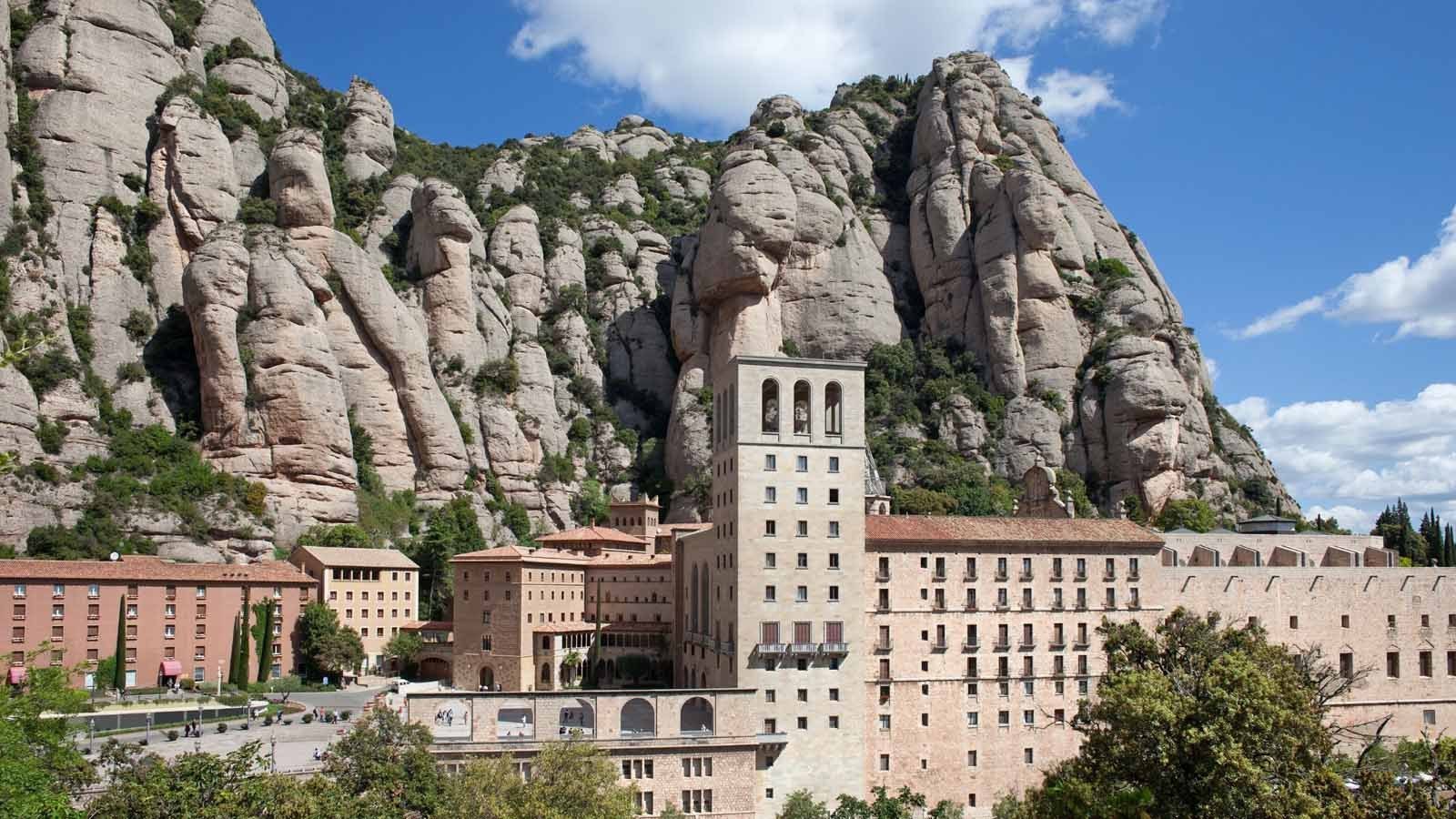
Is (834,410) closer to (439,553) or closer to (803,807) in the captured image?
(803,807)

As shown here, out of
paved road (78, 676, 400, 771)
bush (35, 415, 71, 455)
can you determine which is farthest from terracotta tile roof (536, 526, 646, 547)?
bush (35, 415, 71, 455)

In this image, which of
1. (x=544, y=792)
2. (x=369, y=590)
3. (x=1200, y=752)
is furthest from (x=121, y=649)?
(x=1200, y=752)

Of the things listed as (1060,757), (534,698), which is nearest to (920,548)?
(1060,757)

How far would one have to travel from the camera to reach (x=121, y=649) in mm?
70562

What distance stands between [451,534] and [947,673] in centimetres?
4394

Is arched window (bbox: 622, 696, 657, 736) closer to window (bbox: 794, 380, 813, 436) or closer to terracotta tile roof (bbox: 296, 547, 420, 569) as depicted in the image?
window (bbox: 794, 380, 813, 436)

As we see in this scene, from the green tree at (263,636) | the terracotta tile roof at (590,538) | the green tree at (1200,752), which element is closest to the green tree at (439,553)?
the terracotta tile roof at (590,538)

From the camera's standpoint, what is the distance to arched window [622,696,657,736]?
59.6 meters

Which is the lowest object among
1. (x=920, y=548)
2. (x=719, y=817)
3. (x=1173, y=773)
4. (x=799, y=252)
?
(x=719, y=817)

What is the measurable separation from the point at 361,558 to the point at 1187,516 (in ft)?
218

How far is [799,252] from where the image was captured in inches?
4788

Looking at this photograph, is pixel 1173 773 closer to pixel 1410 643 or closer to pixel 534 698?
pixel 534 698

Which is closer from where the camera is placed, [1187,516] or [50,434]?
[50,434]

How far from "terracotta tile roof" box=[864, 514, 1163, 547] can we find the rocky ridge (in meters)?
40.6
